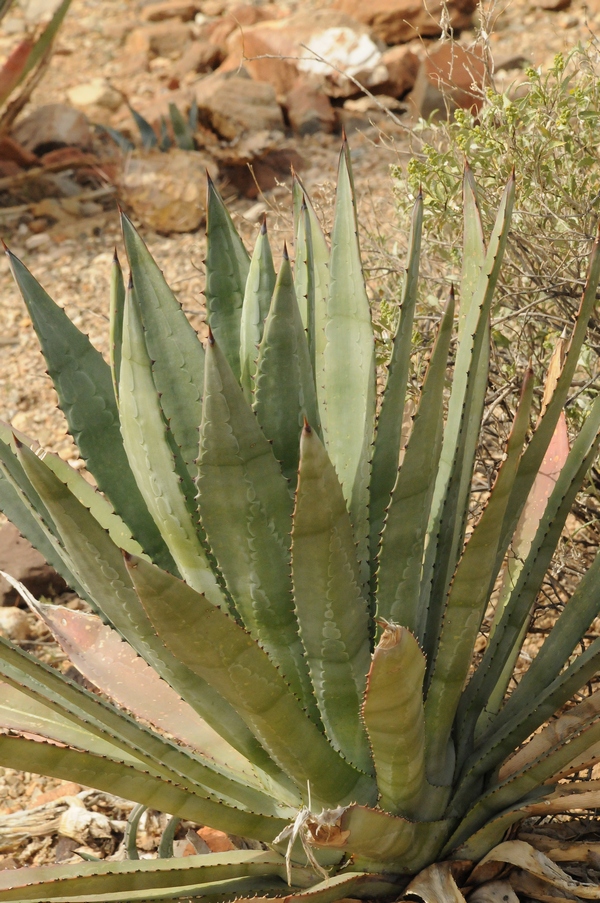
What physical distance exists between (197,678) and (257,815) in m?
0.24

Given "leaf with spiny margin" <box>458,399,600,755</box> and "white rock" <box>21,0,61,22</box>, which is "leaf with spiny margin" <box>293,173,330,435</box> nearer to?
"leaf with spiny margin" <box>458,399,600,755</box>

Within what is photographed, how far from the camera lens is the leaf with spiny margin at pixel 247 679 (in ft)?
3.92

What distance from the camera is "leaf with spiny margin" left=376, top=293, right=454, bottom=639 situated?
139 cm

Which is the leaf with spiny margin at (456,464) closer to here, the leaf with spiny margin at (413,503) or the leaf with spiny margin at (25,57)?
the leaf with spiny margin at (413,503)

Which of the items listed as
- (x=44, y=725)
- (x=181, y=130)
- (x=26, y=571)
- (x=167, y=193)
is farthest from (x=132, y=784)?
(x=181, y=130)

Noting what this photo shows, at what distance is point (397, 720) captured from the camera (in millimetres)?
1276

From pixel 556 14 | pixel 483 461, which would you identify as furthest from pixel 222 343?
pixel 556 14

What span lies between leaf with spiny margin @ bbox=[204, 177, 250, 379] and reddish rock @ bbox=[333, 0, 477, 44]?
6.05 m

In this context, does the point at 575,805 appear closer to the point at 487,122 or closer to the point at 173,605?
the point at 173,605

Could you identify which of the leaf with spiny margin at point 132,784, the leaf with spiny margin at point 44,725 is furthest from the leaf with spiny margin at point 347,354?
the leaf with spiny margin at point 44,725

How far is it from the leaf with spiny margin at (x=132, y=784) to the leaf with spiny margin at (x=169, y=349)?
0.51 meters

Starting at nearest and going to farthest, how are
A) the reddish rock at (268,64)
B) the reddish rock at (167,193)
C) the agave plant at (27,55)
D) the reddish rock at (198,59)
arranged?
the reddish rock at (167,193) < the agave plant at (27,55) < the reddish rock at (268,64) < the reddish rock at (198,59)

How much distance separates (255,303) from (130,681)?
75cm

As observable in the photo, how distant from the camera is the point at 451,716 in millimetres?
1500
